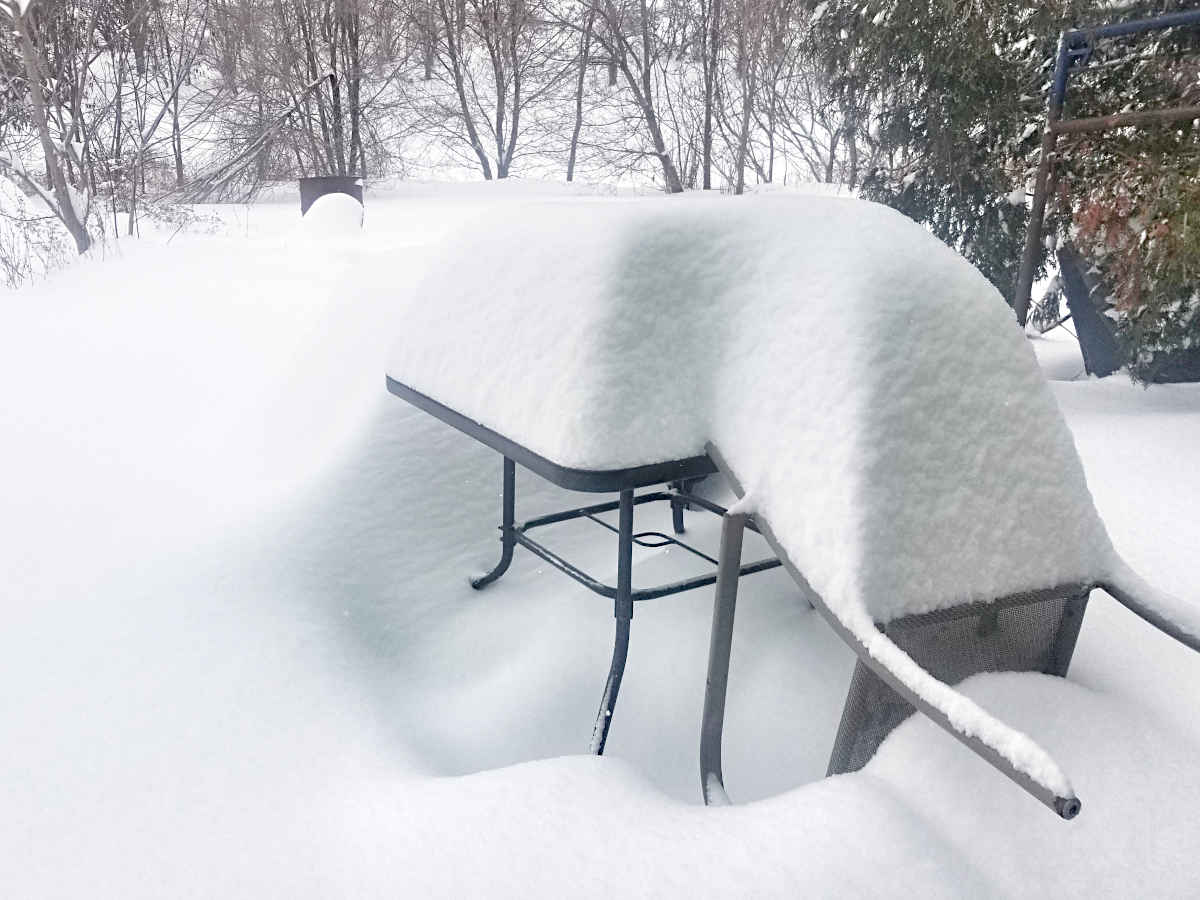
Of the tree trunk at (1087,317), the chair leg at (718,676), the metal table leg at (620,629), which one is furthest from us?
the tree trunk at (1087,317)

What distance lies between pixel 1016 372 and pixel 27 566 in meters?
2.29

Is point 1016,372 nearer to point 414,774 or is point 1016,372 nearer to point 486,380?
point 486,380

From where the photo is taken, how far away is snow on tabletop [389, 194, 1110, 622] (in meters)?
1.47

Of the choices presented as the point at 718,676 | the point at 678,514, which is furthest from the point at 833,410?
the point at 678,514

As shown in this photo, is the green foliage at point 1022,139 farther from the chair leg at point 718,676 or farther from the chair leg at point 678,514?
the chair leg at point 718,676

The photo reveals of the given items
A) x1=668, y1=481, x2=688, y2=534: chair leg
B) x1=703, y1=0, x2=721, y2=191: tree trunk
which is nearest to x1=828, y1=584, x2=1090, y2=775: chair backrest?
x1=668, y1=481, x2=688, y2=534: chair leg

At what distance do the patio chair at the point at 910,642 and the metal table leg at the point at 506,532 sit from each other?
2.81 ft

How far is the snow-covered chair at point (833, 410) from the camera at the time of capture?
1.47m

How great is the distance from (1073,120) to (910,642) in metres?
3.01

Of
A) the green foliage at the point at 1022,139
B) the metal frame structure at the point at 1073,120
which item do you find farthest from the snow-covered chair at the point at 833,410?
the green foliage at the point at 1022,139

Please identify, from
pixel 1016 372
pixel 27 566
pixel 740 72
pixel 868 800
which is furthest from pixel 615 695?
pixel 740 72

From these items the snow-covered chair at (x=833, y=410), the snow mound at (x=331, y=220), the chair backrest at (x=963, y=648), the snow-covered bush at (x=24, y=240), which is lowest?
the snow-covered bush at (x=24, y=240)

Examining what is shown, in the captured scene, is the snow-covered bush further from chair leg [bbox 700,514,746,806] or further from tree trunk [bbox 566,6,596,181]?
tree trunk [bbox 566,6,596,181]

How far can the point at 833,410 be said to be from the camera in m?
1.50
